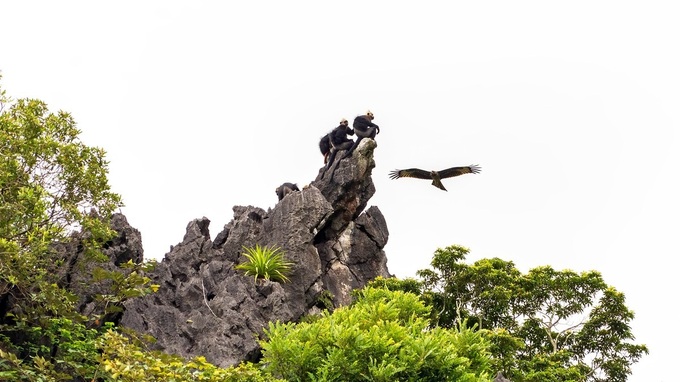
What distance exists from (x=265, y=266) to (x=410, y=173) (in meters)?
7.77

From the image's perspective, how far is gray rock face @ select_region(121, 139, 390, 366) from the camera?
21.7 m

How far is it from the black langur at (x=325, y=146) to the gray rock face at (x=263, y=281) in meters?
0.79

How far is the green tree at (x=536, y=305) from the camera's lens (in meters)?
27.9

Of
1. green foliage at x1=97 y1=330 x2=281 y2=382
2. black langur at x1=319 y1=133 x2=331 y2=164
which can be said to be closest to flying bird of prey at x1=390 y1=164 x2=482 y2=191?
black langur at x1=319 y1=133 x2=331 y2=164

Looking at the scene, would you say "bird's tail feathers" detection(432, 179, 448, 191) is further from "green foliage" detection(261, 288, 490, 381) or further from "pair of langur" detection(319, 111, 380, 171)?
"green foliage" detection(261, 288, 490, 381)

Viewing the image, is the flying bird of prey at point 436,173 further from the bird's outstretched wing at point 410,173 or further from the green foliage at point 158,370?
the green foliage at point 158,370

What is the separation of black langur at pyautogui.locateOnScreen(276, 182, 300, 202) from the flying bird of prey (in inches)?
148

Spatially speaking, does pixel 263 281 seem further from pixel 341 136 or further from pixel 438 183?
pixel 438 183

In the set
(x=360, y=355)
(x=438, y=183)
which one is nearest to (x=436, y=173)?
(x=438, y=183)

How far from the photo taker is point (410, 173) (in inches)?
1182

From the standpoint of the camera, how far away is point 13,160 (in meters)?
16.7

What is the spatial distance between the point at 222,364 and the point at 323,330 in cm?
589

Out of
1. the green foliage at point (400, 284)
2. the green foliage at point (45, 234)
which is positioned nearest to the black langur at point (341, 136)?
the green foliage at point (400, 284)

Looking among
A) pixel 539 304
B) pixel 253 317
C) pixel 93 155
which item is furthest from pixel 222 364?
pixel 539 304
